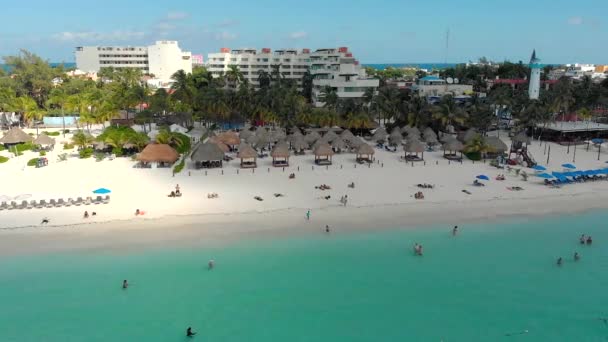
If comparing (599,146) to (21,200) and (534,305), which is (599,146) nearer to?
(534,305)

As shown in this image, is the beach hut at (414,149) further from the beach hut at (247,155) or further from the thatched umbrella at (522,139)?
the beach hut at (247,155)

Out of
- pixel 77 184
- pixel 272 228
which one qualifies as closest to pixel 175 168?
pixel 77 184

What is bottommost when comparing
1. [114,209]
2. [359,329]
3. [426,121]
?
[359,329]

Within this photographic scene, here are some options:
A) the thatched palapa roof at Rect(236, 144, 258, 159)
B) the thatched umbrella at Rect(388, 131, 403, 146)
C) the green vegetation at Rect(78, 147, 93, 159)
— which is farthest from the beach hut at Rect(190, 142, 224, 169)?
the thatched umbrella at Rect(388, 131, 403, 146)

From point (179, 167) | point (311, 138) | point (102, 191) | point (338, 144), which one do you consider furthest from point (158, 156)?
point (338, 144)

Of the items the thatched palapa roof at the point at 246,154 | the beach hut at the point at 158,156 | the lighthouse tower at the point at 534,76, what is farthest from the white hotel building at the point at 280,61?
Result: the beach hut at the point at 158,156

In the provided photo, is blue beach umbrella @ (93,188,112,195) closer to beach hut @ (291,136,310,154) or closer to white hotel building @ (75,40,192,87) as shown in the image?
beach hut @ (291,136,310,154)
